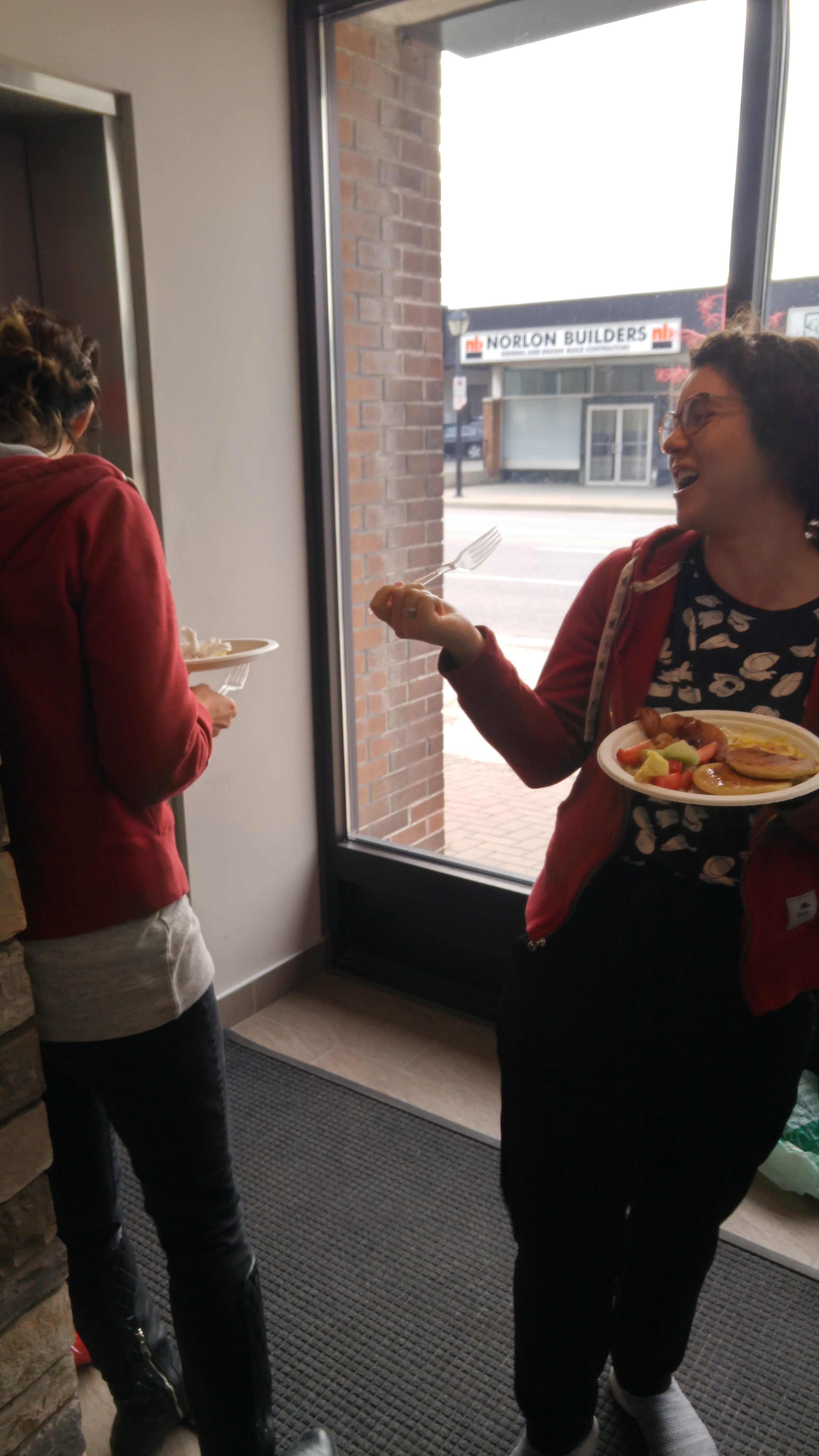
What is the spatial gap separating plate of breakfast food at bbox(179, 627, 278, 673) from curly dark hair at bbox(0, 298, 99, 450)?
0.41 metres

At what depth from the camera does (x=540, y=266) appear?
223 centimetres

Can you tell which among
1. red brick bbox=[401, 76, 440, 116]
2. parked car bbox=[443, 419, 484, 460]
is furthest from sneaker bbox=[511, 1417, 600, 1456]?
red brick bbox=[401, 76, 440, 116]

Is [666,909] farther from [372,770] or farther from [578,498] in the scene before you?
[372,770]

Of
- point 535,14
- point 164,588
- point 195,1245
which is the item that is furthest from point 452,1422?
point 535,14

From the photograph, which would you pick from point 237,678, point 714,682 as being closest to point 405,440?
point 237,678

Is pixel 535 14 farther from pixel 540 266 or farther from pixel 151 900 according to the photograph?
pixel 151 900

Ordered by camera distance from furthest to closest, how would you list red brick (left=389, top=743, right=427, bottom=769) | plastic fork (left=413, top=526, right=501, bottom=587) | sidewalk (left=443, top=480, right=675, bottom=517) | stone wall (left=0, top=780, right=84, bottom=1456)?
red brick (left=389, top=743, right=427, bottom=769)
sidewalk (left=443, top=480, right=675, bottom=517)
plastic fork (left=413, top=526, right=501, bottom=587)
stone wall (left=0, top=780, right=84, bottom=1456)

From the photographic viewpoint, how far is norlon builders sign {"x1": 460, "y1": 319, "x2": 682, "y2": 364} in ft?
6.75

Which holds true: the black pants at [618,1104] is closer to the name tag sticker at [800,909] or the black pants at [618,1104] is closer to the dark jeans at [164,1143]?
the name tag sticker at [800,909]

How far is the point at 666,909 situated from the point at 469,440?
5.25 feet

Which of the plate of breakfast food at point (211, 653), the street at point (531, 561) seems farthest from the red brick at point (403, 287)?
the plate of breakfast food at point (211, 653)

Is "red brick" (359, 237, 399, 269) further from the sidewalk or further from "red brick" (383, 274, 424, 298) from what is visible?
the sidewalk

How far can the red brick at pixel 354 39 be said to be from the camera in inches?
94.3

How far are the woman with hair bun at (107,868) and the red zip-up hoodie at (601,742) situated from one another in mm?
373
